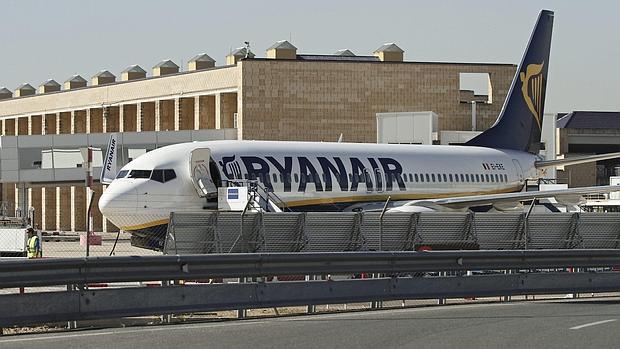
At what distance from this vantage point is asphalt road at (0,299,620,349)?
583 inches

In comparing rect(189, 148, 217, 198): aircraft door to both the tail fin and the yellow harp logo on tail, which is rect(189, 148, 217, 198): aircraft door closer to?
the tail fin

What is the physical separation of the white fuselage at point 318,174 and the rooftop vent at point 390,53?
2579 cm

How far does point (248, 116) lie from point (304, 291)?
1830 inches

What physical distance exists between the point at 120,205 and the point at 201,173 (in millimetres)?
2498

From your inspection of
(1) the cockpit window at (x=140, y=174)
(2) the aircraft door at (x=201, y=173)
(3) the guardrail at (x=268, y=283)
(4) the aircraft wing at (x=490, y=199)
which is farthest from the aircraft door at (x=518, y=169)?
(3) the guardrail at (x=268, y=283)

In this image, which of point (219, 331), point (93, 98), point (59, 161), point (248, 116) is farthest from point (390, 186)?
point (93, 98)

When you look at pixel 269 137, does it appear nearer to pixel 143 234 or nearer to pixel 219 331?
pixel 143 234

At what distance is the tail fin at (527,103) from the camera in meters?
47.8

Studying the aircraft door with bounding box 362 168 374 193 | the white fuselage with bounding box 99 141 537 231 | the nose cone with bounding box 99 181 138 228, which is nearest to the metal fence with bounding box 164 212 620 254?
the nose cone with bounding box 99 181 138 228

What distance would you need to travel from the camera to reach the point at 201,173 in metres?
32.5

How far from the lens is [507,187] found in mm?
45750

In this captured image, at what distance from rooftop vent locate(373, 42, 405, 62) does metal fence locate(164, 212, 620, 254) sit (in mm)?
45301

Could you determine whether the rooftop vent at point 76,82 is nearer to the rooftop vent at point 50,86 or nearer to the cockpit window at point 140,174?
the rooftop vent at point 50,86

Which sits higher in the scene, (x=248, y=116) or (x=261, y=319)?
(x=248, y=116)
